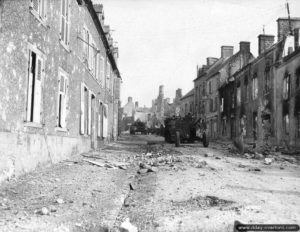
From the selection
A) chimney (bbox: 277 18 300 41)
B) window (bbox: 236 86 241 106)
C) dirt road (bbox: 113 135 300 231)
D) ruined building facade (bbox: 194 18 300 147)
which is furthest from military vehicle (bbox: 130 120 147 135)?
dirt road (bbox: 113 135 300 231)

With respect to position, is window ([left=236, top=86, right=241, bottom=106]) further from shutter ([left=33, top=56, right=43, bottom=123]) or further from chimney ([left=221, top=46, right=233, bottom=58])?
shutter ([left=33, top=56, right=43, bottom=123])

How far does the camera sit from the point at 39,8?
849cm

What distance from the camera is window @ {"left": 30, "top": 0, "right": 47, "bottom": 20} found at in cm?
802

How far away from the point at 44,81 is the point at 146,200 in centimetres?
443

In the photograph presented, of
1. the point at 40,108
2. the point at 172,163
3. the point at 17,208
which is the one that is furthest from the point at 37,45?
the point at 172,163

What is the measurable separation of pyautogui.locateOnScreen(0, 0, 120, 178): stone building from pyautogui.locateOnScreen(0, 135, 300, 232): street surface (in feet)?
2.52

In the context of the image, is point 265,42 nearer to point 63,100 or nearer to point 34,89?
point 63,100

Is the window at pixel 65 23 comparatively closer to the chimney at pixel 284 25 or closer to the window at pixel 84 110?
the window at pixel 84 110

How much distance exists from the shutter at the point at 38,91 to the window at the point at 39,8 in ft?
3.55

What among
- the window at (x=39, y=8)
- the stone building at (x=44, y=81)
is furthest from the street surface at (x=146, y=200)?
the window at (x=39, y=8)

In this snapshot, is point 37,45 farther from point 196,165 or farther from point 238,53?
point 238,53

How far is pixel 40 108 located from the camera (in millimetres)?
8430

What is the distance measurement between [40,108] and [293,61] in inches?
642

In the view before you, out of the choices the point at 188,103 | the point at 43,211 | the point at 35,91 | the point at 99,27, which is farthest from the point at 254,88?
the point at 188,103
